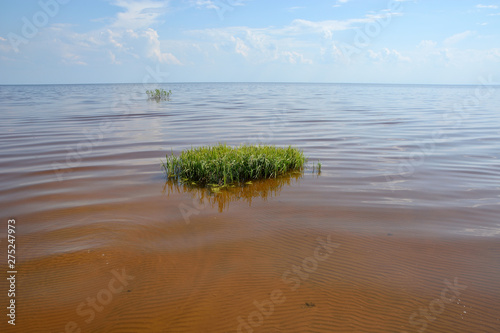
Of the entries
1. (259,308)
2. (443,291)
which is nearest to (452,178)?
(443,291)

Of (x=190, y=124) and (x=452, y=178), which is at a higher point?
(x=190, y=124)

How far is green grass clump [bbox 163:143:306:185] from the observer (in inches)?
335

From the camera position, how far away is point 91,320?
396cm

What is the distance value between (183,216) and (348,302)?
3.67 m

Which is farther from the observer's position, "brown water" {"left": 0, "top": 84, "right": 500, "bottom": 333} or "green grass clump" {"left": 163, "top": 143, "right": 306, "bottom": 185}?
"green grass clump" {"left": 163, "top": 143, "right": 306, "bottom": 185}

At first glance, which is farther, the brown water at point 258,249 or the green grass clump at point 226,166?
the green grass clump at point 226,166

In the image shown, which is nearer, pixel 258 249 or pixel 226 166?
pixel 258 249

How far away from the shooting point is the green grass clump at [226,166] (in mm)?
8500

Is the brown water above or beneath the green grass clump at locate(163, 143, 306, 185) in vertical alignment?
beneath

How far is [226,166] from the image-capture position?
849 cm

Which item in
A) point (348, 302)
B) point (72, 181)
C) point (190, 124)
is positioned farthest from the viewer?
point (190, 124)

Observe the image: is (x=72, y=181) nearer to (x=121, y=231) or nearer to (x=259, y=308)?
(x=121, y=231)

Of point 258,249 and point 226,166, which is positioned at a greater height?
point 226,166

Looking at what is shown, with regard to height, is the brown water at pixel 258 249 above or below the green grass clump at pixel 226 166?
below
